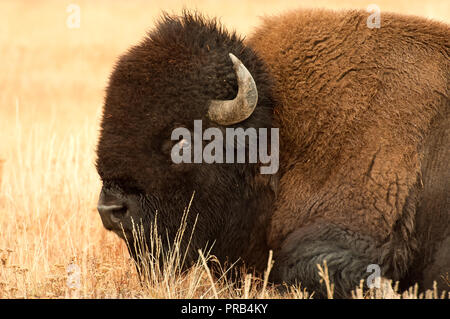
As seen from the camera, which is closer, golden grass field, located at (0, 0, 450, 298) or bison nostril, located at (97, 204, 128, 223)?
bison nostril, located at (97, 204, 128, 223)

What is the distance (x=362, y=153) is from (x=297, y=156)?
43 cm

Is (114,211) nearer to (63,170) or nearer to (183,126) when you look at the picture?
(183,126)

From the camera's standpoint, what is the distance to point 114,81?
4684mm

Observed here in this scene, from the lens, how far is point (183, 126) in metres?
4.53

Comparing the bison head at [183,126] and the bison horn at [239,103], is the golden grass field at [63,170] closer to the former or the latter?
the bison head at [183,126]

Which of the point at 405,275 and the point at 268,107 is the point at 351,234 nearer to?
the point at 405,275

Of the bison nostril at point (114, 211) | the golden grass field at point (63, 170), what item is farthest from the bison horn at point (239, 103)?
the bison nostril at point (114, 211)

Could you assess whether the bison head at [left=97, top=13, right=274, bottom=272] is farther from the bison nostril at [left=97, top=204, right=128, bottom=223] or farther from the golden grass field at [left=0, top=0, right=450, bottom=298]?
the golden grass field at [left=0, top=0, right=450, bottom=298]

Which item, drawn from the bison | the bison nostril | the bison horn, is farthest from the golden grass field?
the bison horn

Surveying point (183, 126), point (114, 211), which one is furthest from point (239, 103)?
point (114, 211)

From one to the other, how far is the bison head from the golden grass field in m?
0.37

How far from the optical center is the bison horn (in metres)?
4.43

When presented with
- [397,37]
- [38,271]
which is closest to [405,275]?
[397,37]
